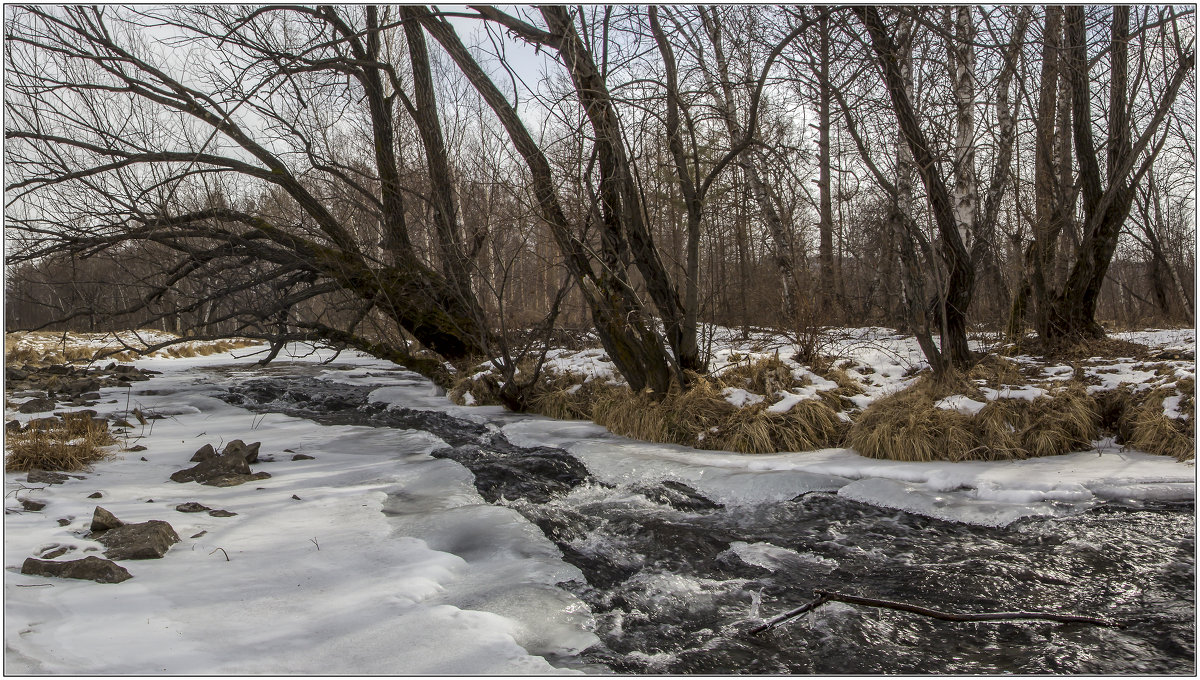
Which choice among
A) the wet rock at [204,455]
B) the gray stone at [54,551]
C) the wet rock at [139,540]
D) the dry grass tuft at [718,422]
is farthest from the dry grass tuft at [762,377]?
the gray stone at [54,551]

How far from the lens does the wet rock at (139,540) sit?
3.60 metres

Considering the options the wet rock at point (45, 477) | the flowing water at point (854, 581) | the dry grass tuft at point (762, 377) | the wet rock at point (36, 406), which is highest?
the dry grass tuft at point (762, 377)

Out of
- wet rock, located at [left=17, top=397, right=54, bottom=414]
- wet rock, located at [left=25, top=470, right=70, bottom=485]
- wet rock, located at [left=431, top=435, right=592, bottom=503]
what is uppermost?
wet rock, located at [left=17, top=397, right=54, bottom=414]

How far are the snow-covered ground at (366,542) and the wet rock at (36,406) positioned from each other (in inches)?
65.2

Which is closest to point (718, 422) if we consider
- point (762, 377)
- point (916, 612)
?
point (762, 377)

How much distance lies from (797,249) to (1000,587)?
972cm

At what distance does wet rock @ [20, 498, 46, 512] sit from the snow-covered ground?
0.06 m

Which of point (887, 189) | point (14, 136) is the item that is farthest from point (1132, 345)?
point (14, 136)

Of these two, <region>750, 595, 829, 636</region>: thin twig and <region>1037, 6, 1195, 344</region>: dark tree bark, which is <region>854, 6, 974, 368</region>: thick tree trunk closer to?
<region>1037, 6, 1195, 344</region>: dark tree bark

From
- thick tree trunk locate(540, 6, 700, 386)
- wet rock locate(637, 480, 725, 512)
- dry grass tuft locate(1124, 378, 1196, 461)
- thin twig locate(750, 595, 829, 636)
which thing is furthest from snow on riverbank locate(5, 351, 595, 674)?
dry grass tuft locate(1124, 378, 1196, 461)

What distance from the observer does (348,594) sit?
3.34 meters

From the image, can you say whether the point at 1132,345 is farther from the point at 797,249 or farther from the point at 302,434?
the point at 302,434

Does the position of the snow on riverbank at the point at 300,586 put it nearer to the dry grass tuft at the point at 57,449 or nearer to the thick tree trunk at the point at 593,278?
the dry grass tuft at the point at 57,449

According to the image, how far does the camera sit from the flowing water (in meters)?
2.85
